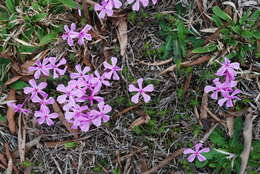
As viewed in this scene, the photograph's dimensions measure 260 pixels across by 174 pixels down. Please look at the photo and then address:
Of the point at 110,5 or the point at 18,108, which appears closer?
the point at 110,5

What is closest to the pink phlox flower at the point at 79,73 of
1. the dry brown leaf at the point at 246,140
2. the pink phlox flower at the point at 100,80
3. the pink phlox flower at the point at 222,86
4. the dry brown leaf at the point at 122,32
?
the pink phlox flower at the point at 100,80

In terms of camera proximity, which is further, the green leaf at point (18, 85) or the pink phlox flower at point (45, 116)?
the green leaf at point (18, 85)

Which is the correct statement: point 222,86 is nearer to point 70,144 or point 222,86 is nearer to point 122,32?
point 122,32

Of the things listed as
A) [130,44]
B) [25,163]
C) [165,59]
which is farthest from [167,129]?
[25,163]

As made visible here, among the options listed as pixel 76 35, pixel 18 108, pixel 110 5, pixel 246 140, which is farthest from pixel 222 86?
pixel 18 108

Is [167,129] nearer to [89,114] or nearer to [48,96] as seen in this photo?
[89,114]

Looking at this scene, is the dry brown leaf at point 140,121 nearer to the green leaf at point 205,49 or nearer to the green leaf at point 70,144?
the green leaf at point 70,144
